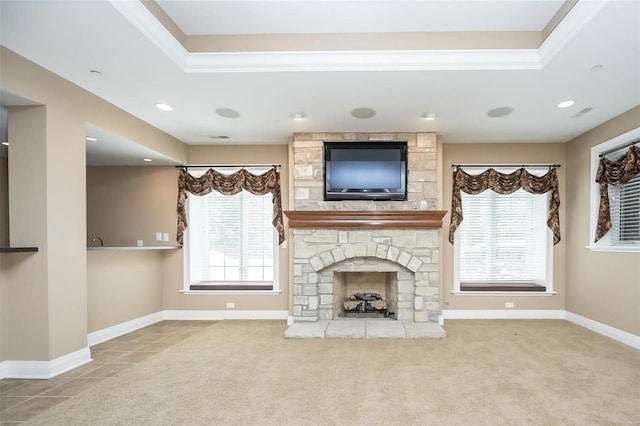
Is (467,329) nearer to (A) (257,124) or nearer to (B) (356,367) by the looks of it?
(B) (356,367)

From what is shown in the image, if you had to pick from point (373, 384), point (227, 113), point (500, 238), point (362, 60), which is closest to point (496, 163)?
point (500, 238)

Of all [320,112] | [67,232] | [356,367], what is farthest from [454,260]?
[67,232]

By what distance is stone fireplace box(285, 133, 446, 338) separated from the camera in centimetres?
430

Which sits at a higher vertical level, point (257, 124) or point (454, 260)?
point (257, 124)

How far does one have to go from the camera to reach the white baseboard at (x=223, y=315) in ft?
15.9

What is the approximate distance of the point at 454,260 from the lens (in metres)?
4.84

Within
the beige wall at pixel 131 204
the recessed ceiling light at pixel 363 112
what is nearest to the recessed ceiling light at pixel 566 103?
the recessed ceiling light at pixel 363 112

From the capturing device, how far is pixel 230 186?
15.9 feet

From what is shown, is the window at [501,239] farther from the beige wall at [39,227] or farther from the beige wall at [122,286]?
the beige wall at [39,227]

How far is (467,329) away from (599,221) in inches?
80.9

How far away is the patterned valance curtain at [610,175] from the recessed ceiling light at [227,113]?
4.29 meters

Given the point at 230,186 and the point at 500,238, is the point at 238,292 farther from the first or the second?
the point at 500,238

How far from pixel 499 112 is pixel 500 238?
216 centimetres

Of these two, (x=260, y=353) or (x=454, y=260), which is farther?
(x=454, y=260)
